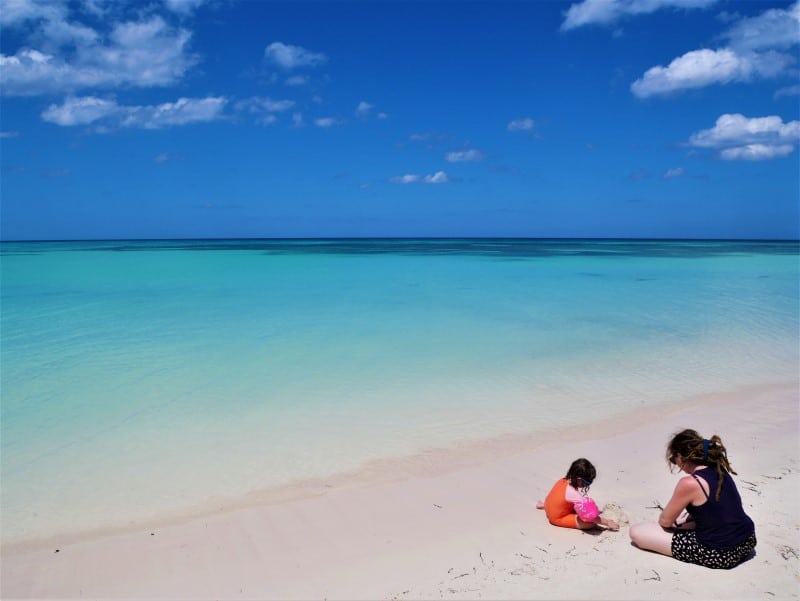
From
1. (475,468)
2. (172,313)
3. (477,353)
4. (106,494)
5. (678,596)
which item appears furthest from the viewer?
(172,313)

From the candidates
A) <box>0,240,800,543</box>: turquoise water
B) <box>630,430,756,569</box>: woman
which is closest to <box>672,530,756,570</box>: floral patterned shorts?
<box>630,430,756,569</box>: woman

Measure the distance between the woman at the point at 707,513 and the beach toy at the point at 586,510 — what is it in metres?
0.41

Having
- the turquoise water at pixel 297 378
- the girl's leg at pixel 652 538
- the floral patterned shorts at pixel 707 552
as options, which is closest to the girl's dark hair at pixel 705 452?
the floral patterned shorts at pixel 707 552

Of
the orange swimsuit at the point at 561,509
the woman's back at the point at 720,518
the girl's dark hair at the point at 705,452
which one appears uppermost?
the girl's dark hair at the point at 705,452

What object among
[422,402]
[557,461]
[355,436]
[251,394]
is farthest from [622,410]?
[251,394]

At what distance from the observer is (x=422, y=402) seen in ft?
22.2

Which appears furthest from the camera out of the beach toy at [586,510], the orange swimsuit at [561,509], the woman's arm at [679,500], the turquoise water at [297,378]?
the turquoise water at [297,378]

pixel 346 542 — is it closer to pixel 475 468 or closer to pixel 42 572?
pixel 475 468

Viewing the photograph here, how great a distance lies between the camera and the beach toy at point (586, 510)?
147 inches

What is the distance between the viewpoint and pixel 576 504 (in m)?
3.78

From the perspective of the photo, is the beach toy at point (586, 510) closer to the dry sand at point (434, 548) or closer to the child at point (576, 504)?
the child at point (576, 504)

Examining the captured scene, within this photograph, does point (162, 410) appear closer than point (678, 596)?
No

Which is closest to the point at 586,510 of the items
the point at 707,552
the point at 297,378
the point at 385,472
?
the point at 707,552

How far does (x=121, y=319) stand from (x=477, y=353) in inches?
350
